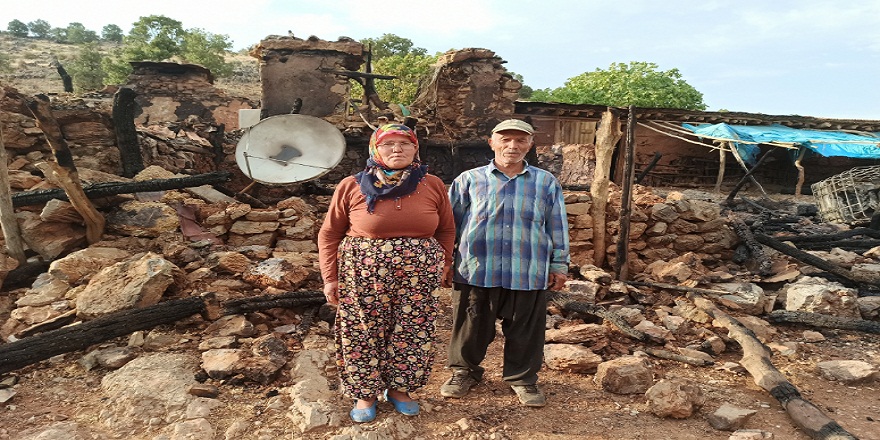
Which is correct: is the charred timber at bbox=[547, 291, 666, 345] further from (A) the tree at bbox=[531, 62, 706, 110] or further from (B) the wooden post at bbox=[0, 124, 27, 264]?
(A) the tree at bbox=[531, 62, 706, 110]

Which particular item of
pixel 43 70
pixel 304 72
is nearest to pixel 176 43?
pixel 43 70

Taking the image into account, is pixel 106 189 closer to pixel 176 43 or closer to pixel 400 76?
pixel 400 76

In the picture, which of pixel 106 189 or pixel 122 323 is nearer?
pixel 122 323

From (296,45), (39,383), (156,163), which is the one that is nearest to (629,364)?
(39,383)

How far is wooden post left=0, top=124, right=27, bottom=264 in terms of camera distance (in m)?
4.10

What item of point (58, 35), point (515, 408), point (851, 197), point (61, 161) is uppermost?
point (58, 35)

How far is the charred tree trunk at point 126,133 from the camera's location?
21.8 ft

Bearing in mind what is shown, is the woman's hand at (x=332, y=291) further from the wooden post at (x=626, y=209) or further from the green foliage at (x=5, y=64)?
the green foliage at (x=5, y=64)

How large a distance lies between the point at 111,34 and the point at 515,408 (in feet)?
Answer: 193

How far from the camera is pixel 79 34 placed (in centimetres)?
4284

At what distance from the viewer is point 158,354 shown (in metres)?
3.24

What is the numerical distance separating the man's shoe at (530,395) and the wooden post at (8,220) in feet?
14.6

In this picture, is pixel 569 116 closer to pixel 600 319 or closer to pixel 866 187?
pixel 866 187

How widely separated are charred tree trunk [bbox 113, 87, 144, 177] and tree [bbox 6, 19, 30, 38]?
48754mm
